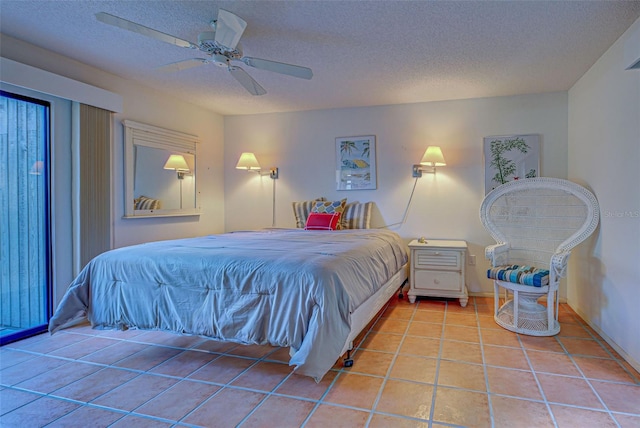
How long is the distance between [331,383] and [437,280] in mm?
2081

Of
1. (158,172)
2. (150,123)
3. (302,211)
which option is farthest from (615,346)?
(150,123)

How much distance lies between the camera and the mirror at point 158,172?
3693 mm

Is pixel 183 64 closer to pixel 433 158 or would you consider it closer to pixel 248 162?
pixel 248 162

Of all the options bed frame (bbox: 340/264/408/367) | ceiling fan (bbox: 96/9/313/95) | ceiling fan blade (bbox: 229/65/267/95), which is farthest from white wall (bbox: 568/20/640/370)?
ceiling fan blade (bbox: 229/65/267/95)

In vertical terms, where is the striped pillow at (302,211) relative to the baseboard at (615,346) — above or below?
above

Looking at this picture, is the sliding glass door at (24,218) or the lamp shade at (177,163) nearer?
the sliding glass door at (24,218)

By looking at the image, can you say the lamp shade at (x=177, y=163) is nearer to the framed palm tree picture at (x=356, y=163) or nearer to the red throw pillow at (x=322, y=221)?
the red throw pillow at (x=322, y=221)

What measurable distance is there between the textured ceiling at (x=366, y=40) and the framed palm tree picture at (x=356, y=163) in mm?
764

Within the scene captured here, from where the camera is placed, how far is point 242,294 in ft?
7.18

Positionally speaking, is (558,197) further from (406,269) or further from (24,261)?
(24,261)

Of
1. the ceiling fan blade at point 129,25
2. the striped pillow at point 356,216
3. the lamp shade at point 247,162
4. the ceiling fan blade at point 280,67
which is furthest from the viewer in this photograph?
the lamp shade at point 247,162

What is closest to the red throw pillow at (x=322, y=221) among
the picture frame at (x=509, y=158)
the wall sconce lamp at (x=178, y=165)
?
the wall sconce lamp at (x=178, y=165)

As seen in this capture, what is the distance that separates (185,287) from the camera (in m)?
2.32

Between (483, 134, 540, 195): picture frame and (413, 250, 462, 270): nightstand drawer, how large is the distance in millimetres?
950
